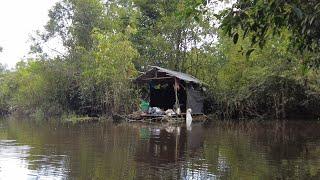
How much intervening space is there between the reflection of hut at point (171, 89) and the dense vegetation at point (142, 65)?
120 cm

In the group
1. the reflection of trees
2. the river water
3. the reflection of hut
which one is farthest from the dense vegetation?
the river water

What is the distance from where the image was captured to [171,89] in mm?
26547

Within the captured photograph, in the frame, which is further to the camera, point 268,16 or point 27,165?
point 27,165

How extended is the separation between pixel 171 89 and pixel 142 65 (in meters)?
4.09

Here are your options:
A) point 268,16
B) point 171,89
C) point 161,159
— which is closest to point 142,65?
point 171,89

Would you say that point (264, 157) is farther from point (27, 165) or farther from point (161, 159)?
point (27, 165)

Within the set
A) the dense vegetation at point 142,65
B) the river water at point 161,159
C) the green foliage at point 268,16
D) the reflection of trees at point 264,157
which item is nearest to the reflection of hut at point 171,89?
the dense vegetation at point 142,65

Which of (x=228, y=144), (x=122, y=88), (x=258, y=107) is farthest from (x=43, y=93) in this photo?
(x=228, y=144)

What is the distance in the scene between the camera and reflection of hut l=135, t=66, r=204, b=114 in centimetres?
2319

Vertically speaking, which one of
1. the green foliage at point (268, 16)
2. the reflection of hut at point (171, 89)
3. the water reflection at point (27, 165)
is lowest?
the water reflection at point (27, 165)

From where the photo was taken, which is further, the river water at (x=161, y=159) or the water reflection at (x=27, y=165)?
the river water at (x=161, y=159)

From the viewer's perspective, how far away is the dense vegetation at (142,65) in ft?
77.6

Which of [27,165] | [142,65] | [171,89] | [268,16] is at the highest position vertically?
[142,65]

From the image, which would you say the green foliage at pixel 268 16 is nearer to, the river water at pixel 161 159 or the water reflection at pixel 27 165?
the river water at pixel 161 159
